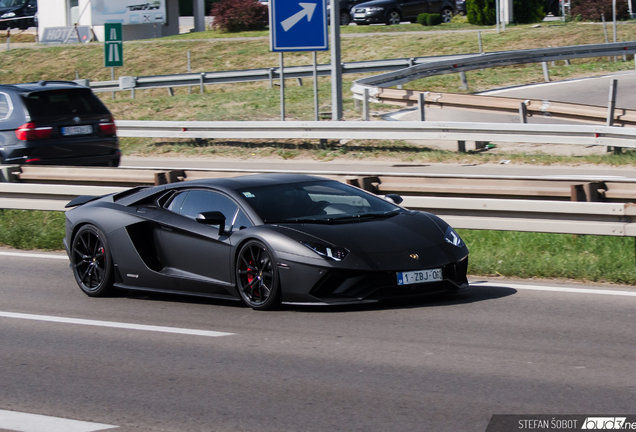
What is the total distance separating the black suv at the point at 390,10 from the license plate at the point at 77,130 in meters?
32.2

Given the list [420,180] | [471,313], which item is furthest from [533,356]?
[420,180]

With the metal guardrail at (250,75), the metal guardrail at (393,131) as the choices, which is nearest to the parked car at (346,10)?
the metal guardrail at (250,75)

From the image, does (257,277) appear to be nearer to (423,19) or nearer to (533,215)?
(533,215)

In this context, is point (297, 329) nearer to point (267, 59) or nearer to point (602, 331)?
point (602, 331)

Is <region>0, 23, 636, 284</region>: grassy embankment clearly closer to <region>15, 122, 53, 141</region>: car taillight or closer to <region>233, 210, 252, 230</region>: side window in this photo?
<region>15, 122, 53, 141</region>: car taillight

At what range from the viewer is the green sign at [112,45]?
27.7 metres

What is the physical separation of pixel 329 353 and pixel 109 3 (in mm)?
47095

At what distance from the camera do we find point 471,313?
7672 mm

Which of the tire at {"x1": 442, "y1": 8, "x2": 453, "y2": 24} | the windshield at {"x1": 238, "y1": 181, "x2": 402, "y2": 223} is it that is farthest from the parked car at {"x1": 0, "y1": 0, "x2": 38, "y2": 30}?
the windshield at {"x1": 238, "y1": 181, "x2": 402, "y2": 223}

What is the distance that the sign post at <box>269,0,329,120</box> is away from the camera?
20.4 meters

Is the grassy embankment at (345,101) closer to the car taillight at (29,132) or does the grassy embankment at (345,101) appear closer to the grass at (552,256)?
the grass at (552,256)

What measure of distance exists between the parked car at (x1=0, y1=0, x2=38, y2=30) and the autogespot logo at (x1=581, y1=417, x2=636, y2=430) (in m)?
56.7

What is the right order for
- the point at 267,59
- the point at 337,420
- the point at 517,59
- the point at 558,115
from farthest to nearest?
the point at 267,59 < the point at 517,59 < the point at 558,115 < the point at 337,420

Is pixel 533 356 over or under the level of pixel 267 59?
under
